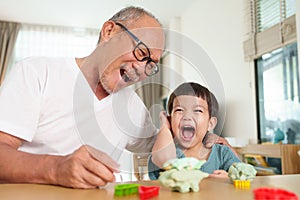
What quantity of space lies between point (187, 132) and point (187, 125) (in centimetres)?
2

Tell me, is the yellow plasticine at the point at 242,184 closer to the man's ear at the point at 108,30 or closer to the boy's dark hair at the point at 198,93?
the boy's dark hair at the point at 198,93

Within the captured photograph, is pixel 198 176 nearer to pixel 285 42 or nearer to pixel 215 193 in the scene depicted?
pixel 215 193

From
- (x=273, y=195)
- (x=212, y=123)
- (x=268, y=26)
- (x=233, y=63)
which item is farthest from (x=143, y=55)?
(x=233, y=63)

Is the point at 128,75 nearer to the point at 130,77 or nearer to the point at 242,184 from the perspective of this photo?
the point at 130,77

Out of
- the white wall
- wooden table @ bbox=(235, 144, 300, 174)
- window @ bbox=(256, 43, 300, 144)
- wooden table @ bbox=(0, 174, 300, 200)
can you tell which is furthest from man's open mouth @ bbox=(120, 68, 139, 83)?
the white wall

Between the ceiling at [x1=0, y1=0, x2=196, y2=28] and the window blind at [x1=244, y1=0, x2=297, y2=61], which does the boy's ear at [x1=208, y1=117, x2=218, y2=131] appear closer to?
the window blind at [x1=244, y1=0, x2=297, y2=61]

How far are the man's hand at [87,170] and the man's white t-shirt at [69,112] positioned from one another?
0.23 metres

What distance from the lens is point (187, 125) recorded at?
694mm

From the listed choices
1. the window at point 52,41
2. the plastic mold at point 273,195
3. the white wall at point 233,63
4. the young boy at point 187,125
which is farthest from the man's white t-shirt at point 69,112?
the window at point 52,41

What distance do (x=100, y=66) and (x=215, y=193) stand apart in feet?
1.79

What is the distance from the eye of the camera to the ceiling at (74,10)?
12.5 feet

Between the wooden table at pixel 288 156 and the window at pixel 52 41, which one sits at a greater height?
the window at pixel 52 41

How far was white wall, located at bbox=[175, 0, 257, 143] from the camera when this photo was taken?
250 centimetres

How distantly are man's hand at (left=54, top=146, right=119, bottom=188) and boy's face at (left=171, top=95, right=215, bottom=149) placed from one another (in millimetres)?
234
